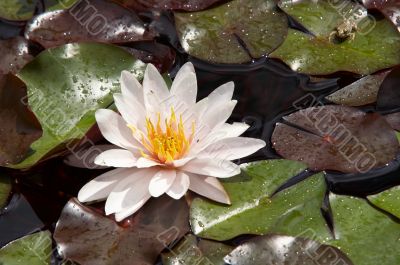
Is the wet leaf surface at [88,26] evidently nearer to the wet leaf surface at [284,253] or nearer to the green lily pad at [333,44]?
the green lily pad at [333,44]

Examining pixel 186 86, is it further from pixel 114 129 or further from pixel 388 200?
→ pixel 388 200

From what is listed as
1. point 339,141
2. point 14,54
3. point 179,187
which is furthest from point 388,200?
point 14,54

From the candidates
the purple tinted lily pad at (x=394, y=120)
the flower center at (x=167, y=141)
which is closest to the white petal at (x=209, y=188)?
Result: the flower center at (x=167, y=141)

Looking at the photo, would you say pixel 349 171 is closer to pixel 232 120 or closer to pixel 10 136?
pixel 232 120

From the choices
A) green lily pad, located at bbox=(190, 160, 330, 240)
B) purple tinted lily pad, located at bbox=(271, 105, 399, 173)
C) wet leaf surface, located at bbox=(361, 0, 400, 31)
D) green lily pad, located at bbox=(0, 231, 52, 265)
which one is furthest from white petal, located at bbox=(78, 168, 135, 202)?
wet leaf surface, located at bbox=(361, 0, 400, 31)

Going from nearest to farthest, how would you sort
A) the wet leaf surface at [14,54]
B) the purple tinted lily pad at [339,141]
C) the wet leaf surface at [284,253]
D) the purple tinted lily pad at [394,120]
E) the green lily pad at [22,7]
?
1. the wet leaf surface at [284,253]
2. the purple tinted lily pad at [339,141]
3. the purple tinted lily pad at [394,120]
4. the wet leaf surface at [14,54]
5. the green lily pad at [22,7]

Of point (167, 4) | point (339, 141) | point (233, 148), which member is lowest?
point (339, 141)

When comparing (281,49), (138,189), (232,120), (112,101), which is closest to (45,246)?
(138,189)
